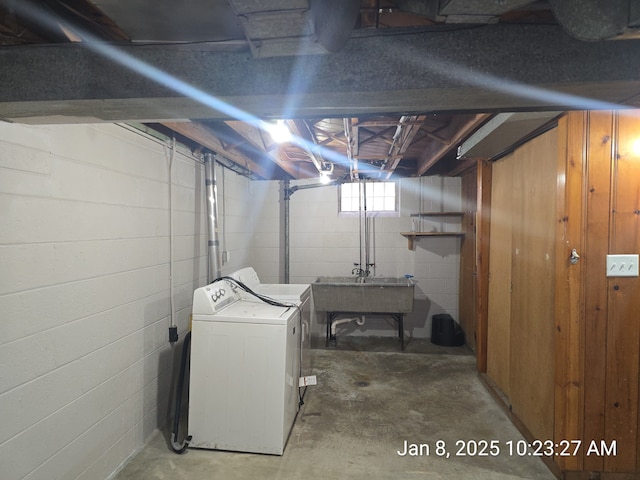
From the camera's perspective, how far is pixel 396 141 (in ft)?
9.44

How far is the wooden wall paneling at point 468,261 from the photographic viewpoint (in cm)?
368

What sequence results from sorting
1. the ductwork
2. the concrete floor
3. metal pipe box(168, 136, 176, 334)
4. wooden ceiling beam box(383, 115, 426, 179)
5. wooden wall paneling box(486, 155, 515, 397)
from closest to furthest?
the ductwork → the concrete floor → wooden ceiling beam box(383, 115, 426, 179) → metal pipe box(168, 136, 176, 334) → wooden wall paneling box(486, 155, 515, 397)

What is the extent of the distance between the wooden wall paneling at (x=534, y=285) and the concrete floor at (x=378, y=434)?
0.34 m

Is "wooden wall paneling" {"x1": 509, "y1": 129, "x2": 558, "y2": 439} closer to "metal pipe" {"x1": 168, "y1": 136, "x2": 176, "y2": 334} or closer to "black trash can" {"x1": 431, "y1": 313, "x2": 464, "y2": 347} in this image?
"black trash can" {"x1": 431, "y1": 313, "x2": 464, "y2": 347}

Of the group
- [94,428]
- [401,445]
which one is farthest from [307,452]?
[94,428]

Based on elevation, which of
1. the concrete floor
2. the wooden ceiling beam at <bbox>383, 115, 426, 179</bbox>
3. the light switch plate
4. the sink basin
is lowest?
the concrete floor

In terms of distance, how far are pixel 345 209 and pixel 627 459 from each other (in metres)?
3.43

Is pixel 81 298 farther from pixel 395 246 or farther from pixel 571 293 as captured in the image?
pixel 395 246

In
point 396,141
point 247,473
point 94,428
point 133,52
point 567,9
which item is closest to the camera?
point 567,9

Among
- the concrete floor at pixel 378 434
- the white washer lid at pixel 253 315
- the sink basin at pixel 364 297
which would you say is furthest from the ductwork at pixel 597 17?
the sink basin at pixel 364 297

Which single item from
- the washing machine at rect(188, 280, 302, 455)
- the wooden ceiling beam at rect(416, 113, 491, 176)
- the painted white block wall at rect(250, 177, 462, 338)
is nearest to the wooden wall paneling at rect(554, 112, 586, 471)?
the wooden ceiling beam at rect(416, 113, 491, 176)

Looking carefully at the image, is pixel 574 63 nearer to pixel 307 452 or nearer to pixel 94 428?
pixel 307 452

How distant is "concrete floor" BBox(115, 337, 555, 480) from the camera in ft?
6.22

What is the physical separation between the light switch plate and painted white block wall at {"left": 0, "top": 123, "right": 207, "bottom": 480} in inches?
110
